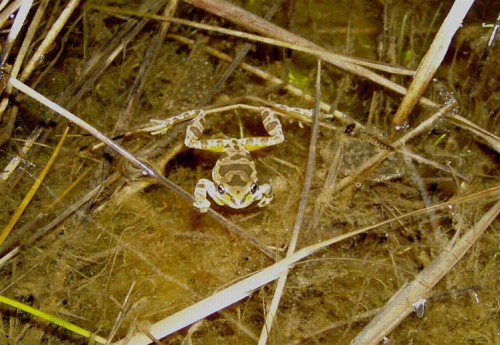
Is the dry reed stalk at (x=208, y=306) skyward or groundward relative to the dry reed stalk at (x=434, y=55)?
groundward

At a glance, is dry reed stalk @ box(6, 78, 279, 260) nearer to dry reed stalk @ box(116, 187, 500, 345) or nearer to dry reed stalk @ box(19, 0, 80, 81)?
dry reed stalk @ box(116, 187, 500, 345)

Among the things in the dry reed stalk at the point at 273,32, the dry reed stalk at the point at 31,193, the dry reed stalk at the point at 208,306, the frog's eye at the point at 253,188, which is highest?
the dry reed stalk at the point at 273,32

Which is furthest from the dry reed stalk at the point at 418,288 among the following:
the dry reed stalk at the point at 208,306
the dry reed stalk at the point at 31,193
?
the dry reed stalk at the point at 31,193

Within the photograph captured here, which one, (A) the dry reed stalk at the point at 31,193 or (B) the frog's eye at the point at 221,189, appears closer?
(A) the dry reed stalk at the point at 31,193

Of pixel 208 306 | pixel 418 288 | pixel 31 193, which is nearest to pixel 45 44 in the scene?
pixel 31 193

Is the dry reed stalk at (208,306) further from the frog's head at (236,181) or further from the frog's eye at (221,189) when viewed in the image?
the frog's eye at (221,189)

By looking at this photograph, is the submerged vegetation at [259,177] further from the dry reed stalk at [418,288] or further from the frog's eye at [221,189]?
the frog's eye at [221,189]

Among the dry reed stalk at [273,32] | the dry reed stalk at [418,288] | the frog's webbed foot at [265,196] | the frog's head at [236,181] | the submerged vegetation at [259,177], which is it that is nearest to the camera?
the dry reed stalk at [418,288]

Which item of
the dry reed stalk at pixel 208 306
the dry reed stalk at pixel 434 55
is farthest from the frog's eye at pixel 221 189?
the dry reed stalk at pixel 434 55

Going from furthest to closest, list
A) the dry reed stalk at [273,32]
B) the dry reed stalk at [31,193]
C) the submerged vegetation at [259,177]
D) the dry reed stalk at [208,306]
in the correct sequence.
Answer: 1. the dry reed stalk at [273,32]
2. the dry reed stalk at [31,193]
3. the submerged vegetation at [259,177]
4. the dry reed stalk at [208,306]

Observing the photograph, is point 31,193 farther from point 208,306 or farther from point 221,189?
point 208,306

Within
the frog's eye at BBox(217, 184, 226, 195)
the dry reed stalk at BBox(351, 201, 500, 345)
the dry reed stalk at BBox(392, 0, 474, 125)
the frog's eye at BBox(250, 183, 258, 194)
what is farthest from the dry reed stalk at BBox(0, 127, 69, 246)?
the dry reed stalk at BBox(392, 0, 474, 125)
